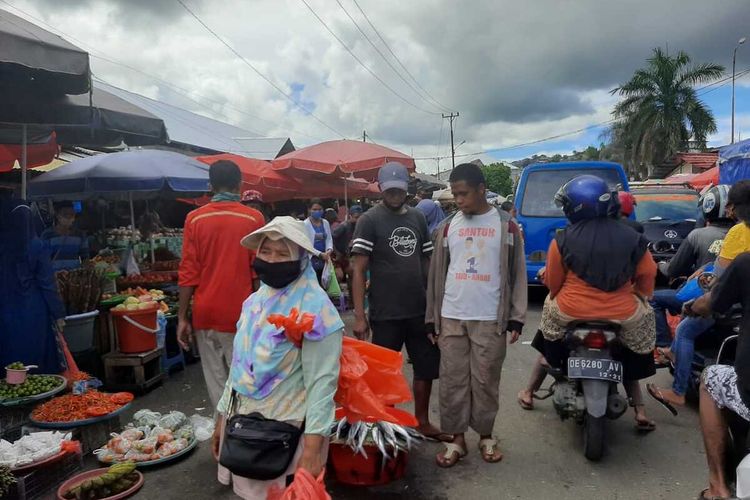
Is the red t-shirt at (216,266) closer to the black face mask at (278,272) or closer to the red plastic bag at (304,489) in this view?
the black face mask at (278,272)

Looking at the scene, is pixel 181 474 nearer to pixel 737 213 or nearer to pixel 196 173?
pixel 737 213

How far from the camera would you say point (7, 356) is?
4652mm

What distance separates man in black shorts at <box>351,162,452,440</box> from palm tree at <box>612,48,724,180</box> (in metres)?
35.7

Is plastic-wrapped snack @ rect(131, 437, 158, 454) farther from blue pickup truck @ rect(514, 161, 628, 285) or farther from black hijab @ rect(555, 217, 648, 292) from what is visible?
blue pickup truck @ rect(514, 161, 628, 285)

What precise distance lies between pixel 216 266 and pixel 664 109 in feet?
124

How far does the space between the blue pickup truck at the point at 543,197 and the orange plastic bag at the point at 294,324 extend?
6991 mm

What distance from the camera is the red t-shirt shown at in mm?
3941

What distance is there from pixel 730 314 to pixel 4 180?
1153 cm

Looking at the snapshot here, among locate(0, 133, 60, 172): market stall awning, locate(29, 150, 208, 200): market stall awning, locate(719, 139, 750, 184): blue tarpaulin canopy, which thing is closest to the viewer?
locate(0, 133, 60, 172): market stall awning

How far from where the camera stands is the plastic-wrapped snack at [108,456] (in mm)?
Answer: 3967

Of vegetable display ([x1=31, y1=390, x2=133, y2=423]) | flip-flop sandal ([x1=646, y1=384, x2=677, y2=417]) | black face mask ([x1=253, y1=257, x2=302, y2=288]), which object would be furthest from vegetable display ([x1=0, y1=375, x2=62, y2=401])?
flip-flop sandal ([x1=646, y1=384, x2=677, y2=417])

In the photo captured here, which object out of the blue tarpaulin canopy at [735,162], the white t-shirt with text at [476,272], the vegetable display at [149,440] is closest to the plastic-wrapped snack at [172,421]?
the vegetable display at [149,440]

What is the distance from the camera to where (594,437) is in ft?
12.3

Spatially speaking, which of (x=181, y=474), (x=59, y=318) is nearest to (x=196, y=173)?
(x=59, y=318)
